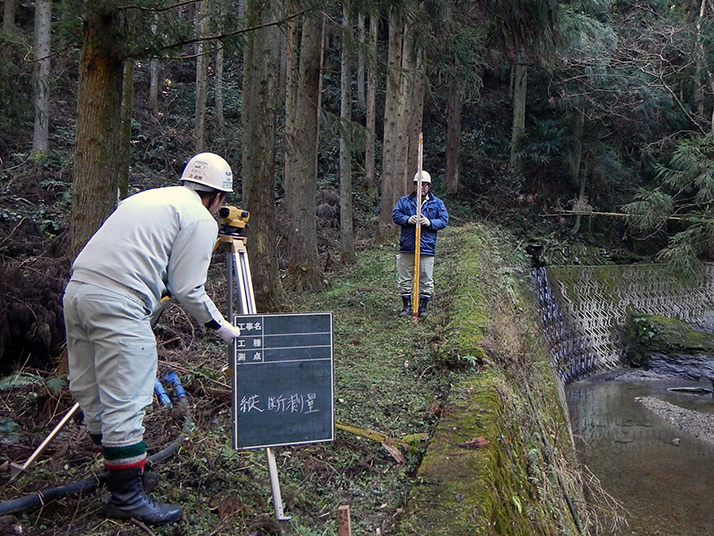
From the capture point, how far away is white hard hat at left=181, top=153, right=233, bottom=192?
11.5ft

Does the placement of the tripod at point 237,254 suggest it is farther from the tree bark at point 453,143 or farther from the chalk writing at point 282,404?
the tree bark at point 453,143

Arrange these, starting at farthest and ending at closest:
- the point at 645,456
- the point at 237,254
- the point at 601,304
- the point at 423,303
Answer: the point at 601,304
the point at 645,456
the point at 423,303
the point at 237,254

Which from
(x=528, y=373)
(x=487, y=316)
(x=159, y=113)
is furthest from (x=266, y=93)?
(x=159, y=113)

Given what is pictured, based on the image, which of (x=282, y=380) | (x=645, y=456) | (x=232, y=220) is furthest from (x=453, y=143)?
(x=282, y=380)

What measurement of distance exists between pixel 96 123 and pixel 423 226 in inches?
187

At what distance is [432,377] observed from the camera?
6059 mm

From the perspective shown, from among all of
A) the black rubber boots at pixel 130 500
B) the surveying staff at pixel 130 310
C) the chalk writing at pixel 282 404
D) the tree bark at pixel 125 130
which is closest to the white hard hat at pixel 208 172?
the surveying staff at pixel 130 310

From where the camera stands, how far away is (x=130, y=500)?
324 cm

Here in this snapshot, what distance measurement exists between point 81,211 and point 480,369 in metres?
3.62

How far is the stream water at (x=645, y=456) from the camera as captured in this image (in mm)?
8633

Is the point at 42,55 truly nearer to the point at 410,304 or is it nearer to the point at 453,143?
the point at 410,304

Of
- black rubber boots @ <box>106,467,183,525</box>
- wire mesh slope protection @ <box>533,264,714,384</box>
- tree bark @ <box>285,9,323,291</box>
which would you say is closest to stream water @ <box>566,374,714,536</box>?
wire mesh slope protection @ <box>533,264,714,384</box>

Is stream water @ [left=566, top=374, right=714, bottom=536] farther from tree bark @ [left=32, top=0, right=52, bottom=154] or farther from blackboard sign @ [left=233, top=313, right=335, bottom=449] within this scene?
tree bark @ [left=32, top=0, right=52, bottom=154]

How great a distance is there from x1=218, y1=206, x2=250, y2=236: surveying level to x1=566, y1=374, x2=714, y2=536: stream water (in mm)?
6402
